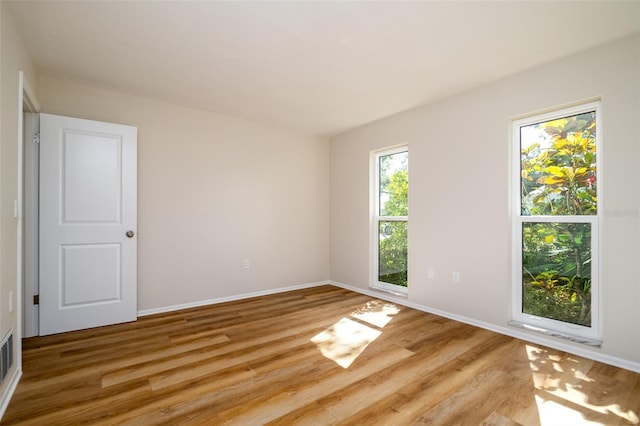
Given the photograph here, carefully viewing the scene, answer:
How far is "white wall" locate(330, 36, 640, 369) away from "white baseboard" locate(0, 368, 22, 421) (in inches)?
140

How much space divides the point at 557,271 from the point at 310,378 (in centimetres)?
231

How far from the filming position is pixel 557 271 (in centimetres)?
269

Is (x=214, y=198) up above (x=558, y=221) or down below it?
above

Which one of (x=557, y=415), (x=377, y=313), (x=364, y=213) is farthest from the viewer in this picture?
(x=364, y=213)

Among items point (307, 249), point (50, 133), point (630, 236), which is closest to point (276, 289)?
point (307, 249)

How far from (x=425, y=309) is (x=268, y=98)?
3028 millimetres

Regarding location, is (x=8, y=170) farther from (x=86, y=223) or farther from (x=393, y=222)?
(x=393, y=222)

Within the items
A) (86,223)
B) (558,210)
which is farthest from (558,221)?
(86,223)

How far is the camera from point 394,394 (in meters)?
1.91

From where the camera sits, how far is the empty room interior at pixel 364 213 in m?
1.95

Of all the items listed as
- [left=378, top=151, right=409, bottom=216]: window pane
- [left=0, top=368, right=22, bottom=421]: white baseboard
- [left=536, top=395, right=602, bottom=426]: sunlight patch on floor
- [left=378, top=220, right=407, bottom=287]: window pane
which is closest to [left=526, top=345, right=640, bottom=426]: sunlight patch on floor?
[left=536, top=395, right=602, bottom=426]: sunlight patch on floor

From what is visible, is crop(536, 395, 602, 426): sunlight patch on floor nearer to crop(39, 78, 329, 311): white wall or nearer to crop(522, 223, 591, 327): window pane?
crop(522, 223, 591, 327): window pane

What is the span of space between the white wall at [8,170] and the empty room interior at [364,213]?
29 millimetres


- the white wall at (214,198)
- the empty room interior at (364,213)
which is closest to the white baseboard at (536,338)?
the empty room interior at (364,213)
